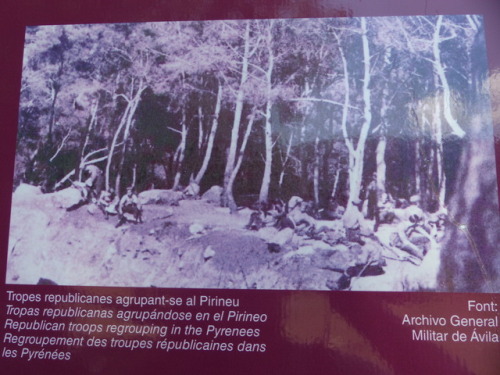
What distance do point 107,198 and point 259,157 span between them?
0.87m

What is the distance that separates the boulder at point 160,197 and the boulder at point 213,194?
14cm

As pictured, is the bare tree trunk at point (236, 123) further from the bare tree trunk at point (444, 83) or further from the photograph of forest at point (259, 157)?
the bare tree trunk at point (444, 83)

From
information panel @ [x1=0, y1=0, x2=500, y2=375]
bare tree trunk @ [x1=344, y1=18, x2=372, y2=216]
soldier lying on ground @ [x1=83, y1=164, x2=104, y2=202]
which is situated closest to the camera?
information panel @ [x1=0, y1=0, x2=500, y2=375]

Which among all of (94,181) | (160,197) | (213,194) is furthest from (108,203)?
(213,194)

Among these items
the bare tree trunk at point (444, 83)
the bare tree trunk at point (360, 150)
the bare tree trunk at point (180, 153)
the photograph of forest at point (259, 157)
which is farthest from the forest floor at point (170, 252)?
the bare tree trunk at point (444, 83)

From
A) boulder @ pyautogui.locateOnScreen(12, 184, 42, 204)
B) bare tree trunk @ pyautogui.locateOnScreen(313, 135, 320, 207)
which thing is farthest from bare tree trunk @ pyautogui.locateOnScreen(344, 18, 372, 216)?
boulder @ pyautogui.locateOnScreen(12, 184, 42, 204)

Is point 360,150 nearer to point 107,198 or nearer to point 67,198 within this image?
point 107,198

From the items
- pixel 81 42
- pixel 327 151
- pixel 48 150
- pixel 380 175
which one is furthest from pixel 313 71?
pixel 48 150

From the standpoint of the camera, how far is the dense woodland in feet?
9.56

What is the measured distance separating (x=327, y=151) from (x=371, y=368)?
3.74 ft

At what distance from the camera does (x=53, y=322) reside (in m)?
2.85

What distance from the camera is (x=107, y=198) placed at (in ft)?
9.75

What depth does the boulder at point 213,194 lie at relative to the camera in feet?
9.62

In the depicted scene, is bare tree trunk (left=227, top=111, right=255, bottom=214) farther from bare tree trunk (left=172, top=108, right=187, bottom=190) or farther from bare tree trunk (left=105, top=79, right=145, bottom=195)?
bare tree trunk (left=105, top=79, right=145, bottom=195)
